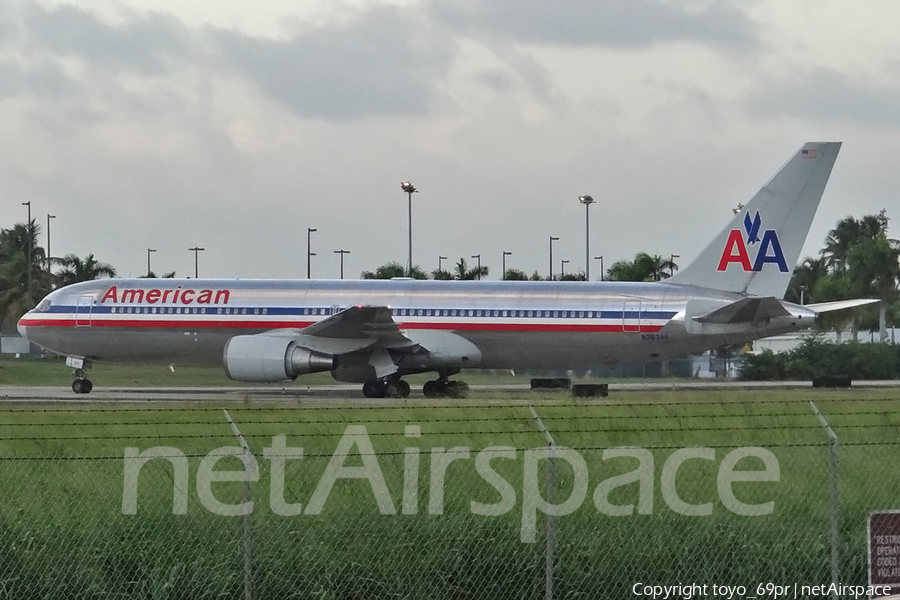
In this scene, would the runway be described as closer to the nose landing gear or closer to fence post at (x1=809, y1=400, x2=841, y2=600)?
the nose landing gear

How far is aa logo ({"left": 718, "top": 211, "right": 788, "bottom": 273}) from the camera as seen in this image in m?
35.3

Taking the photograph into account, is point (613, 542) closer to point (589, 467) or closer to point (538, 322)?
point (589, 467)

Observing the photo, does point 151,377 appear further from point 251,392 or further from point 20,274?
point 20,274

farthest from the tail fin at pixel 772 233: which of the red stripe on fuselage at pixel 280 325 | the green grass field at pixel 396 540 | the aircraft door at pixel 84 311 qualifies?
the green grass field at pixel 396 540

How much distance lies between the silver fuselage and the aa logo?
3.24ft

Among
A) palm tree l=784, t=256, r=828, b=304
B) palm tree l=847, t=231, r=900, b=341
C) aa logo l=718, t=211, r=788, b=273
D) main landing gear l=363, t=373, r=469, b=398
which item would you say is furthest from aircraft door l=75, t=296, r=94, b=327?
palm tree l=784, t=256, r=828, b=304

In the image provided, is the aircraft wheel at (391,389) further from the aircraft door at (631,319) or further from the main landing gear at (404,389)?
the aircraft door at (631,319)

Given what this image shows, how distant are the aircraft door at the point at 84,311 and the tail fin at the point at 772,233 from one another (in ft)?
56.5

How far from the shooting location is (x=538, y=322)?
1398 inches

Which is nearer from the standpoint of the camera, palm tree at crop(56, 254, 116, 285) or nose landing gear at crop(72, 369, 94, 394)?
nose landing gear at crop(72, 369, 94, 394)

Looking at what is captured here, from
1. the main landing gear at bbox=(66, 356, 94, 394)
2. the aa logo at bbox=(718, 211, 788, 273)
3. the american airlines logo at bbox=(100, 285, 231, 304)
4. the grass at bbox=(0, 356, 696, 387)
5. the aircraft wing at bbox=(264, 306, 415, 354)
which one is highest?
the aa logo at bbox=(718, 211, 788, 273)

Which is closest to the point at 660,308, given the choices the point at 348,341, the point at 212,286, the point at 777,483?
the point at 348,341

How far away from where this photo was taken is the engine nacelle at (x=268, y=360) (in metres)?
34.4

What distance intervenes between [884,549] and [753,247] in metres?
25.5
